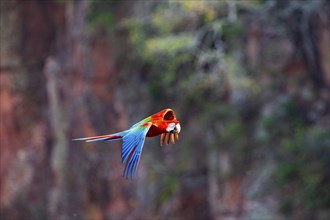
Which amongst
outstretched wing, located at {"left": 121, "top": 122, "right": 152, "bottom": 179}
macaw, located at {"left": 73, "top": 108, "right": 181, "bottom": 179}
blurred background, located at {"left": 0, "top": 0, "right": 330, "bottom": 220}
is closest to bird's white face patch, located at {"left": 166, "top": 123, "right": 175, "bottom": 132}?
macaw, located at {"left": 73, "top": 108, "right": 181, "bottom": 179}

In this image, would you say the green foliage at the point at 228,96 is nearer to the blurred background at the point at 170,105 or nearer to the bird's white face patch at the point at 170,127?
the blurred background at the point at 170,105

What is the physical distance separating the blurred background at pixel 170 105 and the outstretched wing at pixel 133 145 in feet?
19.6

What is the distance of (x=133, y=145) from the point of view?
5.76m

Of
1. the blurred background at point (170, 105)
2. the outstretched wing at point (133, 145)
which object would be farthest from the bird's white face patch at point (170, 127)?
the blurred background at point (170, 105)

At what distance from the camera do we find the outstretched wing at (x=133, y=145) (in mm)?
5640

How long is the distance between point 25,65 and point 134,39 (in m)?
2.87

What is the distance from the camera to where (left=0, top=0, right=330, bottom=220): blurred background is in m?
12.3

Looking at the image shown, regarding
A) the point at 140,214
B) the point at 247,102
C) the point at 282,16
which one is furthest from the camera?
the point at 140,214

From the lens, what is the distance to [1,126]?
15.4m

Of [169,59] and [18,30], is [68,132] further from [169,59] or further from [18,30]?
[169,59]

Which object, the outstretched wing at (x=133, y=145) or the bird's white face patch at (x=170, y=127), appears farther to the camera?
the bird's white face patch at (x=170, y=127)

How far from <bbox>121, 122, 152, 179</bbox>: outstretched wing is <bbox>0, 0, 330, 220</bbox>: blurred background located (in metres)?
5.99

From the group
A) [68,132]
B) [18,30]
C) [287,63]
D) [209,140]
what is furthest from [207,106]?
[18,30]

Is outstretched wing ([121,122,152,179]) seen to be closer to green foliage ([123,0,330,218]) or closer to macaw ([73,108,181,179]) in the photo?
macaw ([73,108,181,179])
